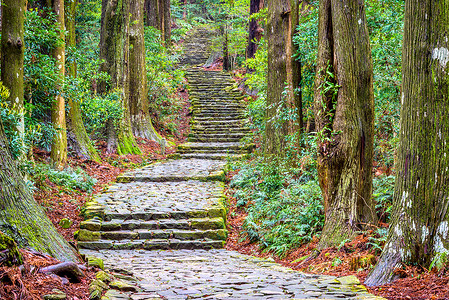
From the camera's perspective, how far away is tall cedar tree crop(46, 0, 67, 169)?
928cm

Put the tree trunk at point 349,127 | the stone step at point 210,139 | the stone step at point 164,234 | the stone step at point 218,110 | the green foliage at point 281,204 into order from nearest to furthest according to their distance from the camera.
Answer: the tree trunk at point 349,127
the green foliage at point 281,204
the stone step at point 164,234
the stone step at point 210,139
the stone step at point 218,110

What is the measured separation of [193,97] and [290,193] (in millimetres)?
16078

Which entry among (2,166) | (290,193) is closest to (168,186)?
(290,193)

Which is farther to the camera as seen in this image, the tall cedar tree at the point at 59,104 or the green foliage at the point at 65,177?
the tall cedar tree at the point at 59,104

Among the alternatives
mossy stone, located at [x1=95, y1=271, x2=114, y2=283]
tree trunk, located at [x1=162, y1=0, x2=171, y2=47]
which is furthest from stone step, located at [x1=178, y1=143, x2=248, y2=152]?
mossy stone, located at [x1=95, y1=271, x2=114, y2=283]

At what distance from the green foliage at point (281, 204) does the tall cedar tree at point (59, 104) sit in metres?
4.79

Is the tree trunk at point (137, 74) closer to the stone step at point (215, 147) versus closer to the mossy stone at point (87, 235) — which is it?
the stone step at point (215, 147)

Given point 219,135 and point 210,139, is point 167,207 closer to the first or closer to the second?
point 210,139

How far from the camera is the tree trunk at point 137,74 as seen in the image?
53.8 ft

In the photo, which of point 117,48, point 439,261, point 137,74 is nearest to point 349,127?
point 439,261

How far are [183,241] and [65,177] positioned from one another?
12.2ft

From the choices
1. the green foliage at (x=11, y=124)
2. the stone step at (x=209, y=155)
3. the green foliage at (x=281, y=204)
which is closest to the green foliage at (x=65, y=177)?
the green foliage at (x=11, y=124)

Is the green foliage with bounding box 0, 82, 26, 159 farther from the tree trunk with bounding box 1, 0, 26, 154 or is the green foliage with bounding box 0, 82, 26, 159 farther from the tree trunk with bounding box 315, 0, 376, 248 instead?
the tree trunk with bounding box 315, 0, 376, 248

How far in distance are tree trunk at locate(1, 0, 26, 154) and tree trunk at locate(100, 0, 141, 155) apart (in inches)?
270
